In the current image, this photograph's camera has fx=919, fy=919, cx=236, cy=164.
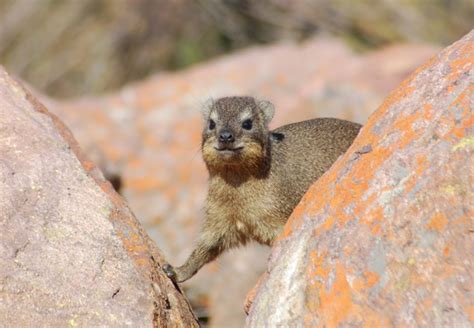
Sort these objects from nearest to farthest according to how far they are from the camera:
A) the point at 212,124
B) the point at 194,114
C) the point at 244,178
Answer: the point at 244,178, the point at 212,124, the point at 194,114

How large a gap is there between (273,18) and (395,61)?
449 centimetres

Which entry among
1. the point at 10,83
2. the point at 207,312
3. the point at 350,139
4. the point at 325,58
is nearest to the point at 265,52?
the point at 325,58

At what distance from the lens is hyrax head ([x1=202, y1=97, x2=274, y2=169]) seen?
244 inches

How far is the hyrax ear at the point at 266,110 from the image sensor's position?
268 inches

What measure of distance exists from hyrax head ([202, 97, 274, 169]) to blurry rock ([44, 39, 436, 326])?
88.8 inches

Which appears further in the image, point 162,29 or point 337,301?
point 162,29

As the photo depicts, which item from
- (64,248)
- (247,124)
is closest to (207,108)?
(247,124)

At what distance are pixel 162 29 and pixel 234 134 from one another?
946 centimetres

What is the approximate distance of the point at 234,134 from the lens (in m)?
6.25

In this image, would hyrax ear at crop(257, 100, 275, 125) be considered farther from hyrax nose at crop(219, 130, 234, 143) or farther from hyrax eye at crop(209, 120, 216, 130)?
hyrax nose at crop(219, 130, 234, 143)

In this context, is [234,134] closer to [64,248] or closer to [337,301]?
[64,248]

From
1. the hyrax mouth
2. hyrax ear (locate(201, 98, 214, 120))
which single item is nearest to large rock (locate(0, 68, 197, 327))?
the hyrax mouth

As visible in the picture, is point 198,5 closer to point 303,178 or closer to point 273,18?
point 273,18

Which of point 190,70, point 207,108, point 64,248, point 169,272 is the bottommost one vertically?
point 190,70
